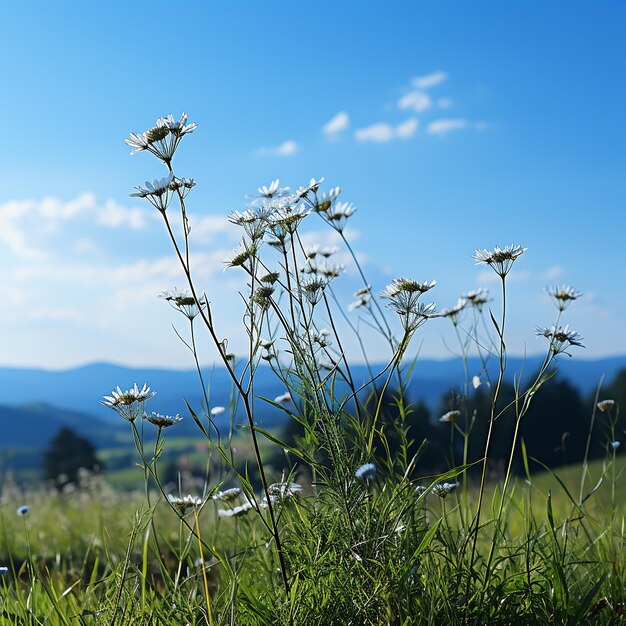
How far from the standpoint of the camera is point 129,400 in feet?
7.72

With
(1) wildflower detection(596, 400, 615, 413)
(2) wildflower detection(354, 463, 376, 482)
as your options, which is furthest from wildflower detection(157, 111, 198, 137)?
(1) wildflower detection(596, 400, 615, 413)

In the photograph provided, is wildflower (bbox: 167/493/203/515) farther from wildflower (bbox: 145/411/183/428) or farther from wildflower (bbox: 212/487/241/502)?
wildflower (bbox: 145/411/183/428)

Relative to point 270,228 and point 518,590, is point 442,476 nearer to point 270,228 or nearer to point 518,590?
point 518,590

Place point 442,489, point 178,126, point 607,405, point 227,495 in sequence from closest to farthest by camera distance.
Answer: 1. point 178,126
2. point 442,489
3. point 227,495
4. point 607,405

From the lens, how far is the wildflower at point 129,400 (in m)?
2.34

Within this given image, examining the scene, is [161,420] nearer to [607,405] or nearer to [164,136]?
[164,136]

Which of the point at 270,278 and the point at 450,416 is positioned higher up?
the point at 270,278

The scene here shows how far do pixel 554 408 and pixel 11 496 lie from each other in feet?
109

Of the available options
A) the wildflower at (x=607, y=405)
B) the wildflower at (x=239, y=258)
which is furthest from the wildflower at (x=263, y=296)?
the wildflower at (x=607, y=405)

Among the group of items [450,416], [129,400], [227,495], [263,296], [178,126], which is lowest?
[227,495]

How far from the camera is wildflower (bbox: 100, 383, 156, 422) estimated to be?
7.68 feet

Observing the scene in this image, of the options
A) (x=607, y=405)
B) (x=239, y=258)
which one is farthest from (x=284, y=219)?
(x=607, y=405)

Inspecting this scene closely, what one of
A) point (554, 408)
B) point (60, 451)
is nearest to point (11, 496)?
point (60, 451)

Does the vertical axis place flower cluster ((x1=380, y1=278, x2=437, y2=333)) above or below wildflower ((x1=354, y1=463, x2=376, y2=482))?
above
